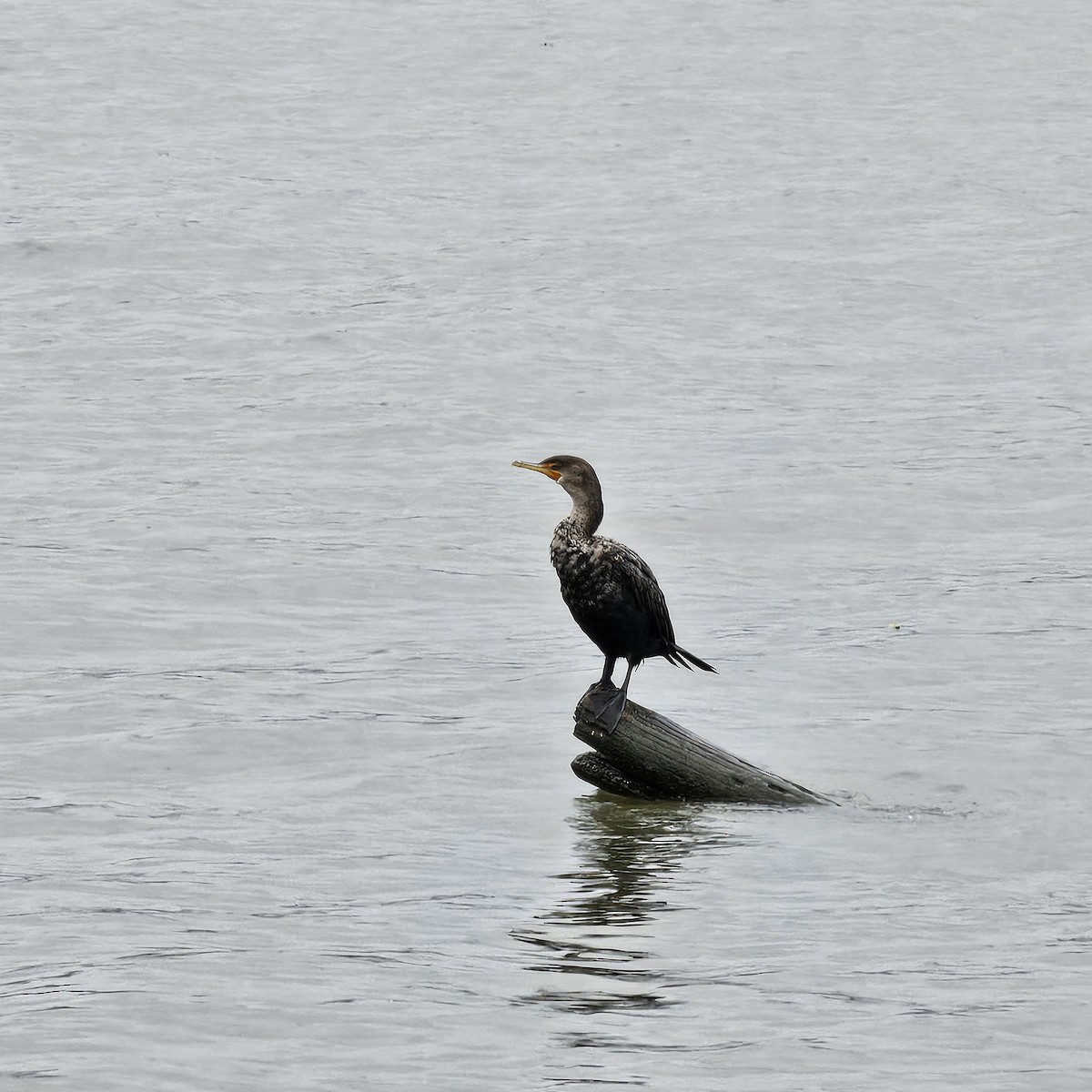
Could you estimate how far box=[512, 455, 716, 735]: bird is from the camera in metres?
9.04

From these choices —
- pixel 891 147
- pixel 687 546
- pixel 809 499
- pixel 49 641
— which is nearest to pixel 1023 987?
pixel 49 641

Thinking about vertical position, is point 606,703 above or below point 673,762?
above

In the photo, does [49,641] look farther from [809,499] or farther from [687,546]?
[809,499]

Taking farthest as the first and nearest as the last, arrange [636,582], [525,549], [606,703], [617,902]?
[525,549], [606,703], [636,582], [617,902]

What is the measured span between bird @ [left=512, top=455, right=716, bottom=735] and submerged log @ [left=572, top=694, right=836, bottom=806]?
0.08 m

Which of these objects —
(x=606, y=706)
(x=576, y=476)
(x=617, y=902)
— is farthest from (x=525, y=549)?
(x=617, y=902)

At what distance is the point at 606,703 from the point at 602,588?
1.71 feet

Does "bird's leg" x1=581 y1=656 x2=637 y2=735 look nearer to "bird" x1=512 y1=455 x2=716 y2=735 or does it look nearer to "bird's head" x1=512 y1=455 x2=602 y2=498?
"bird" x1=512 y1=455 x2=716 y2=735

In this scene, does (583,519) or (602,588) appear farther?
(583,519)

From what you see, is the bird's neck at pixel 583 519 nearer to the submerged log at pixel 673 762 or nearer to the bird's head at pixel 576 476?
the bird's head at pixel 576 476

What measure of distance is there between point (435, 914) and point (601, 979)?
3.10ft

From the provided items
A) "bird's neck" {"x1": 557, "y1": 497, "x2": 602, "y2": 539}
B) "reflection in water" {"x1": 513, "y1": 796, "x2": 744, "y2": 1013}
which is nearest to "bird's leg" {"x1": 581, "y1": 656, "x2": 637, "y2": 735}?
"reflection in water" {"x1": 513, "y1": 796, "x2": 744, "y2": 1013}

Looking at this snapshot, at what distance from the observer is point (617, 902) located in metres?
8.23

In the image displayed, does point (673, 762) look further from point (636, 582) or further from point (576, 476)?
point (576, 476)
